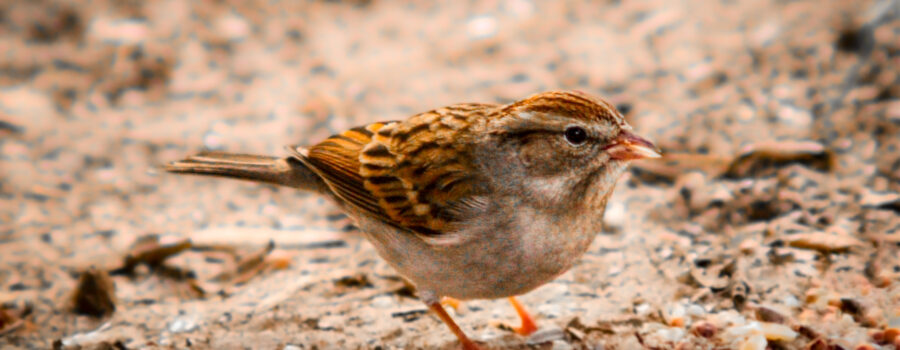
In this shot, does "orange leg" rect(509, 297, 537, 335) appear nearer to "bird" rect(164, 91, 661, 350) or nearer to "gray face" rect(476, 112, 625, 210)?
"bird" rect(164, 91, 661, 350)

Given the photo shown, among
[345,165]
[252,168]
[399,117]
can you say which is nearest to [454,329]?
[345,165]

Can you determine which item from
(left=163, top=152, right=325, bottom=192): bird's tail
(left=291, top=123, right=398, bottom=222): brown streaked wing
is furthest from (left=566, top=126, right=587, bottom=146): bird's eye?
(left=163, top=152, right=325, bottom=192): bird's tail

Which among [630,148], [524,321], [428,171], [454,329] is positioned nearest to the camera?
[630,148]

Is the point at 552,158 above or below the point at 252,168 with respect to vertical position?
above

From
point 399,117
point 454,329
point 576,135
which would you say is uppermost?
point 399,117

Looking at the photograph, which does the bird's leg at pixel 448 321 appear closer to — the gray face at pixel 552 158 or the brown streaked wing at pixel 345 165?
the brown streaked wing at pixel 345 165

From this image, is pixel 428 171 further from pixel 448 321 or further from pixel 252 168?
pixel 252 168

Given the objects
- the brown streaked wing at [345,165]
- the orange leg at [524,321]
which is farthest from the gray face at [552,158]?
the orange leg at [524,321]
